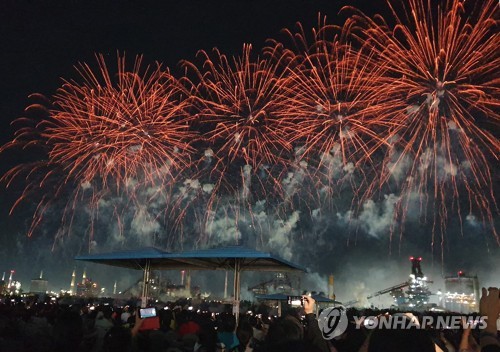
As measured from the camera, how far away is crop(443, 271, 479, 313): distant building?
14438 centimetres

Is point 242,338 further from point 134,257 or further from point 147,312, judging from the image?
point 134,257

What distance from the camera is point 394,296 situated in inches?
5566

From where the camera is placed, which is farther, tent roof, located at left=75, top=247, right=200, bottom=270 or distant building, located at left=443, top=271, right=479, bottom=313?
distant building, located at left=443, top=271, right=479, bottom=313

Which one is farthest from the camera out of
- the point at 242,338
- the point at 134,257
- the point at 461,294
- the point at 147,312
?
the point at 461,294

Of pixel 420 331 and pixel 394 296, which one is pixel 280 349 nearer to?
pixel 420 331

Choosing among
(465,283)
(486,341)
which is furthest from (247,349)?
(465,283)

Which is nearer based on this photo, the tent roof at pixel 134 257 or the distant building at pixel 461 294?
the tent roof at pixel 134 257

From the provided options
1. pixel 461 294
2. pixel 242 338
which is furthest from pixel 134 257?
pixel 461 294

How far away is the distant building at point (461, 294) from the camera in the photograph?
14438 cm

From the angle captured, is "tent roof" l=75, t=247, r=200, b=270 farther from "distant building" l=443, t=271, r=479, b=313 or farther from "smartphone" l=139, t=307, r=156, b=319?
"distant building" l=443, t=271, r=479, b=313

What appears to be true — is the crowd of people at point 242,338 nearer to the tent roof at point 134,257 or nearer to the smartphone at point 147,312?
the smartphone at point 147,312

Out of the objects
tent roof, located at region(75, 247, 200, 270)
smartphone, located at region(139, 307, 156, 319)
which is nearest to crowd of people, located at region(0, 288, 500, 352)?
smartphone, located at region(139, 307, 156, 319)

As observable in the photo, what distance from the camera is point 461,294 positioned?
5871 inches

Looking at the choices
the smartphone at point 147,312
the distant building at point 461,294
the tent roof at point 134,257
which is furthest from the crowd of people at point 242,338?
the distant building at point 461,294
